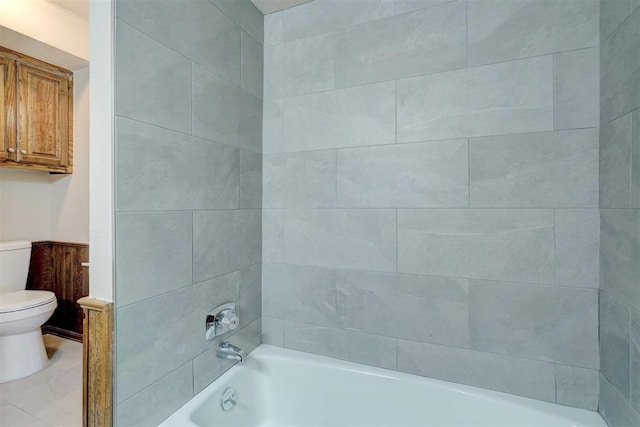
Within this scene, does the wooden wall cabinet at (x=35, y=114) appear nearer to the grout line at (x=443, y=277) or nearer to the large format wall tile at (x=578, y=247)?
the grout line at (x=443, y=277)

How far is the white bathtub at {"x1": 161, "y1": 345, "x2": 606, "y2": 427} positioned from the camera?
Result: 47.8 inches

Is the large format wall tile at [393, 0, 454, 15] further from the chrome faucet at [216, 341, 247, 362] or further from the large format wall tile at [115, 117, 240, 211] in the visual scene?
the chrome faucet at [216, 341, 247, 362]

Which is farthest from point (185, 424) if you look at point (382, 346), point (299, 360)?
point (382, 346)

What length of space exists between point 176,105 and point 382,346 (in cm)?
139

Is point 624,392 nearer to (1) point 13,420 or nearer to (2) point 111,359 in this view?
(2) point 111,359

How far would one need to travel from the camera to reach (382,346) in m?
1.49

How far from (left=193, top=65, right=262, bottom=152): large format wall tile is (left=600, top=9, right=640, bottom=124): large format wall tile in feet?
4.90

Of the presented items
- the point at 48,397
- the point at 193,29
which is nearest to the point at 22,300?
the point at 48,397

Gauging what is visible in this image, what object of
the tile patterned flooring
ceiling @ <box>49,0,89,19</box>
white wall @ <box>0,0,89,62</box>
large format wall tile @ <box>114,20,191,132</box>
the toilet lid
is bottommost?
the tile patterned flooring

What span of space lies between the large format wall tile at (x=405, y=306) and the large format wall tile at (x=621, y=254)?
48cm

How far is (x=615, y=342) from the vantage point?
1069 millimetres

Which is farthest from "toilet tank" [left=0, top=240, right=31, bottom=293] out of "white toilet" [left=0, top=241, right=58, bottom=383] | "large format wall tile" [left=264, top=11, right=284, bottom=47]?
"large format wall tile" [left=264, top=11, right=284, bottom=47]

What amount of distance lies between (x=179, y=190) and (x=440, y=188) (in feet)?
3.59

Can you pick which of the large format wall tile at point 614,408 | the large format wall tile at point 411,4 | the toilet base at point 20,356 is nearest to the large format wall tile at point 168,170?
the large format wall tile at point 411,4
